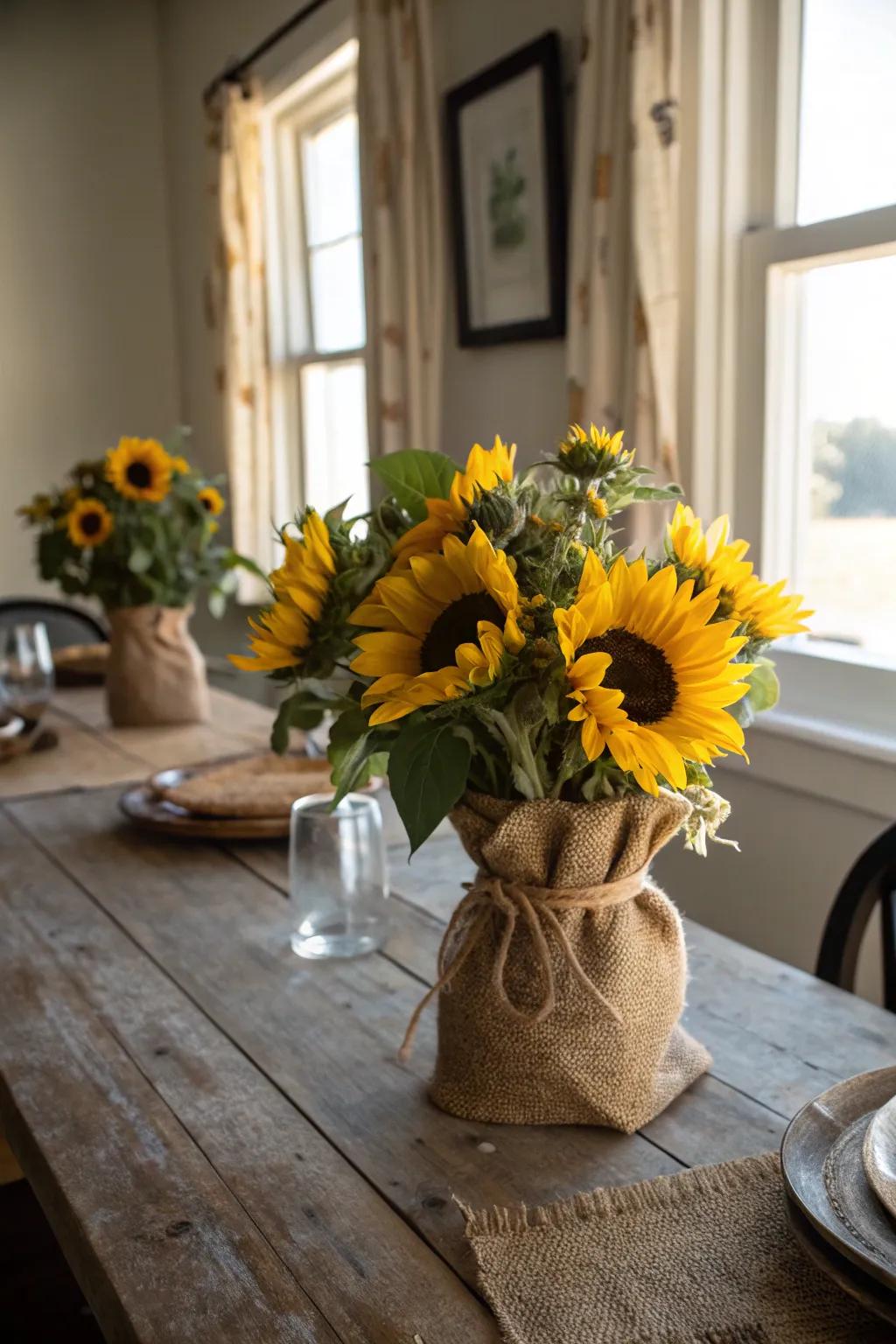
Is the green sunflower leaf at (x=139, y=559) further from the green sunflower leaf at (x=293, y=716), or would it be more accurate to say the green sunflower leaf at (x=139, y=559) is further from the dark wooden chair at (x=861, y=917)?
the dark wooden chair at (x=861, y=917)

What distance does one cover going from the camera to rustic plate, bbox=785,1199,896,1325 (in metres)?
0.55

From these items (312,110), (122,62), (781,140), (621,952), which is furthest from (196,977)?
(122,62)

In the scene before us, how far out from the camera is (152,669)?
2020mm

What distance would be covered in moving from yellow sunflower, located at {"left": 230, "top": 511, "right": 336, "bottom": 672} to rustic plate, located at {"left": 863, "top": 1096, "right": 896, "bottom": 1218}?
0.43m

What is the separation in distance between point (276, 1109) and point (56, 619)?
245 cm

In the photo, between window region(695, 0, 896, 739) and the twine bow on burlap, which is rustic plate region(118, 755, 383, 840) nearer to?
the twine bow on burlap

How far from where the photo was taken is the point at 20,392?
4.28 m

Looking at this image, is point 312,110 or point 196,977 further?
point 312,110

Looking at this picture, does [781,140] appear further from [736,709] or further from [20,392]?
[20,392]

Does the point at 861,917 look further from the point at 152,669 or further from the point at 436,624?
the point at 152,669

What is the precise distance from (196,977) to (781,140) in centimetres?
163

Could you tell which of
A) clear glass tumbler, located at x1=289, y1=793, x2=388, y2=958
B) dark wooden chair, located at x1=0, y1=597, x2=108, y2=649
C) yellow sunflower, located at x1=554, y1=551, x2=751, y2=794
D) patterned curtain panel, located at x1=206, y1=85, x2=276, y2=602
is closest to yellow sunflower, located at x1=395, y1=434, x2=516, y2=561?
yellow sunflower, located at x1=554, y1=551, x2=751, y2=794

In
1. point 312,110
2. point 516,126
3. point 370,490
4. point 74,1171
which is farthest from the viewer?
point 312,110

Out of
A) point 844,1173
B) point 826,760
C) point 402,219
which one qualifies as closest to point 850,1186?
point 844,1173
